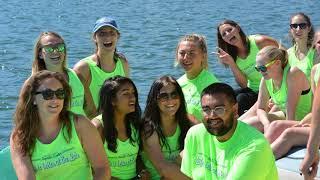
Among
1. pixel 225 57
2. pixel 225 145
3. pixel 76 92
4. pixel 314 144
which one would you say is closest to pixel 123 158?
pixel 76 92

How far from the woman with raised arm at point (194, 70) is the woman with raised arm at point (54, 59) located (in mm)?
851

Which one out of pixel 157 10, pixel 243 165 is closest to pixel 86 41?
Answer: pixel 157 10

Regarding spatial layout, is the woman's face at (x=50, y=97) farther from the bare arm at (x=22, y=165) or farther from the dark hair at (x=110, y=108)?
the dark hair at (x=110, y=108)

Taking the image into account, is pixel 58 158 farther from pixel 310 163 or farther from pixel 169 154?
pixel 310 163

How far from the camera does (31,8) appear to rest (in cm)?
2136

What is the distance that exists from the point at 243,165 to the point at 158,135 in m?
1.32

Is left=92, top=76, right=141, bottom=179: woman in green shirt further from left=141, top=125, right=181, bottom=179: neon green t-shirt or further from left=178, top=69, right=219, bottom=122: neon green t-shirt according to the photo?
left=178, top=69, right=219, bottom=122: neon green t-shirt

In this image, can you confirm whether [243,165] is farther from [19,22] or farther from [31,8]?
[31,8]

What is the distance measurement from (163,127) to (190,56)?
74 cm

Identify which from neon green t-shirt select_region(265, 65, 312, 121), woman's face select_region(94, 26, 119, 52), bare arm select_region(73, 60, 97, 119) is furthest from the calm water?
neon green t-shirt select_region(265, 65, 312, 121)

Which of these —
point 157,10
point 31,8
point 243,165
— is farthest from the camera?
point 31,8

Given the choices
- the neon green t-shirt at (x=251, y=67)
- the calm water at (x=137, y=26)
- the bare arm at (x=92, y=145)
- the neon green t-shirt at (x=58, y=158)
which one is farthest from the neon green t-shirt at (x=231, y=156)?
the calm water at (x=137, y=26)

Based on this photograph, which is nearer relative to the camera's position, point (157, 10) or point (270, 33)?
point (270, 33)

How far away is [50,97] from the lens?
13.8 feet
